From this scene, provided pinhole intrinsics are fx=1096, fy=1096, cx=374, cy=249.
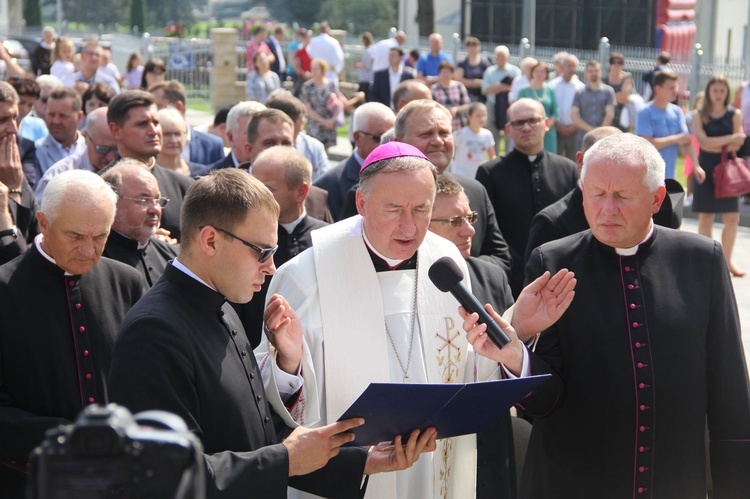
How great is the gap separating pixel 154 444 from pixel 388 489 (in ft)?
8.50

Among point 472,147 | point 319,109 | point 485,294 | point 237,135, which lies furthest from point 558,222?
point 319,109

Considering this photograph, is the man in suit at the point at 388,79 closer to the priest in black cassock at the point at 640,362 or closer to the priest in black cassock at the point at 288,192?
the priest in black cassock at the point at 288,192

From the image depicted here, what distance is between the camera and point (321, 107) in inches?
632

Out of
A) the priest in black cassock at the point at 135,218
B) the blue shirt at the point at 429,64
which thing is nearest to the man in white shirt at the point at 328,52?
the blue shirt at the point at 429,64

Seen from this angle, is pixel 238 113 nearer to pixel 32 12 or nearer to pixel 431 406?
pixel 431 406

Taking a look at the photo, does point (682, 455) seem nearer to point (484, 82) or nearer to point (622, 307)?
point (622, 307)

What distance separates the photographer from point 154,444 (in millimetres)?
1647

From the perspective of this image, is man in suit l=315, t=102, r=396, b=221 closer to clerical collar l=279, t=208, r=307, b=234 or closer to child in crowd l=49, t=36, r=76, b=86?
clerical collar l=279, t=208, r=307, b=234

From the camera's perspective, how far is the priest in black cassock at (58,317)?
158 inches

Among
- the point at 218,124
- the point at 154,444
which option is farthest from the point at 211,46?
the point at 154,444

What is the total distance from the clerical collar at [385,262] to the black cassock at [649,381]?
0.63 meters

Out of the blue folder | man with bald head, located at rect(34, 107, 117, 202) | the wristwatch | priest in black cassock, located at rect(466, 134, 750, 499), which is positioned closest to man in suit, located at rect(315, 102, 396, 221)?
man with bald head, located at rect(34, 107, 117, 202)

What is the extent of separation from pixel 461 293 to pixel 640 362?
803mm

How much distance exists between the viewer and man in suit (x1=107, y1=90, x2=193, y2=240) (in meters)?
6.88
